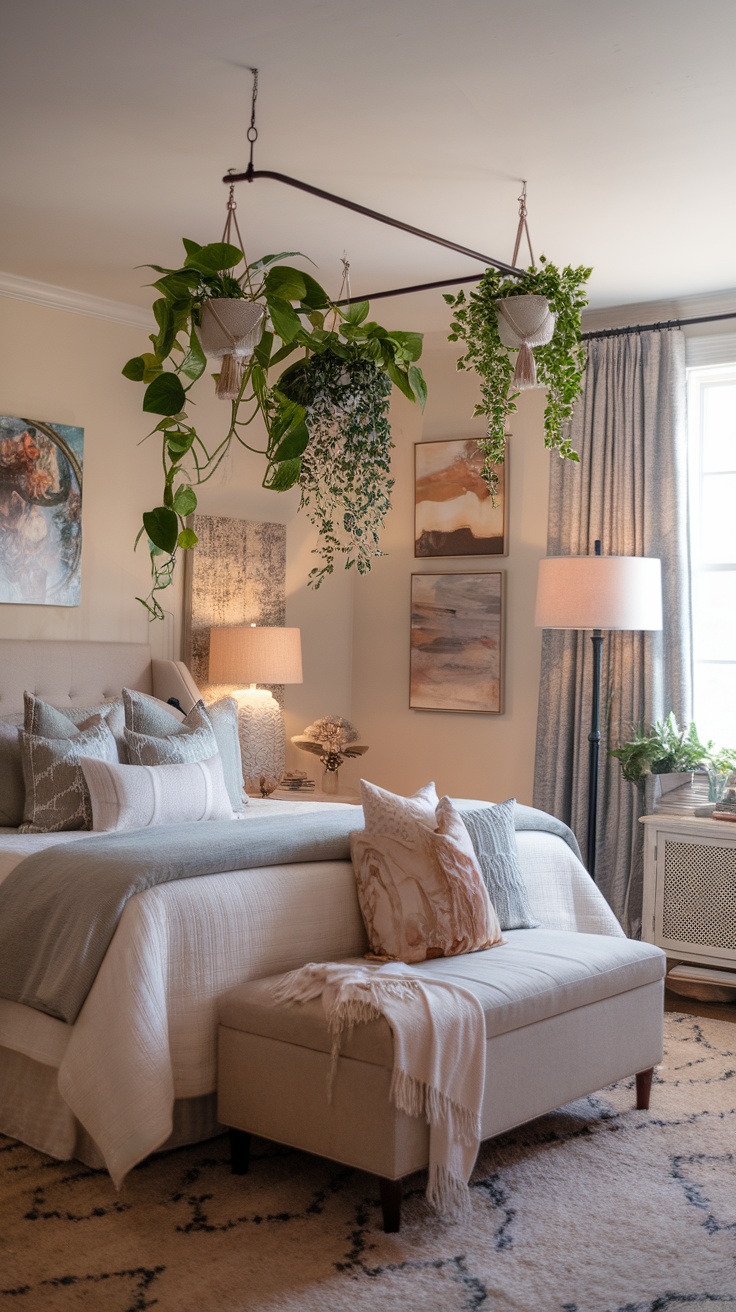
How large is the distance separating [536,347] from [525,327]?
22cm

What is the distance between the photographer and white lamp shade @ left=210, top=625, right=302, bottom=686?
5.43m

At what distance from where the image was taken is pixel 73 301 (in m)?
5.21

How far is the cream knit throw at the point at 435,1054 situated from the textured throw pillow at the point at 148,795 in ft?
3.70

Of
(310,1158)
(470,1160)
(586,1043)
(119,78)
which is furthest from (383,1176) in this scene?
(119,78)

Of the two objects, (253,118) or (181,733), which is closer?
(253,118)

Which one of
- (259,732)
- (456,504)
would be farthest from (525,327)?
(259,732)

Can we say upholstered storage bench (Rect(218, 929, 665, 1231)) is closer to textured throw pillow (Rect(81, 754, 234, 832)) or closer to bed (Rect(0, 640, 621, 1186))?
bed (Rect(0, 640, 621, 1186))

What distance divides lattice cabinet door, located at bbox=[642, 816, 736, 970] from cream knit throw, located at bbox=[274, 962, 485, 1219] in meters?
2.15

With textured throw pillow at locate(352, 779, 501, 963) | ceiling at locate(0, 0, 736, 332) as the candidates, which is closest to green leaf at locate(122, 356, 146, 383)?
ceiling at locate(0, 0, 736, 332)

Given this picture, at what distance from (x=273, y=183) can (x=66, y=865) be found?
2320 millimetres

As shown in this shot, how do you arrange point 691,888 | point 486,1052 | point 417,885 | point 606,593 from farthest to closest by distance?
point 606,593
point 691,888
point 417,885
point 486,1052

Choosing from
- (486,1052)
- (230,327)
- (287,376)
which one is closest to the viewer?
(486,1052)

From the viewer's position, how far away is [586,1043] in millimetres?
3133

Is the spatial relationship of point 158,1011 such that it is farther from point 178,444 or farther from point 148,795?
point 178,444
